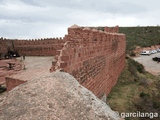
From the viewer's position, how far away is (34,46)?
19656 mm

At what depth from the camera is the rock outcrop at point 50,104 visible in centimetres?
239

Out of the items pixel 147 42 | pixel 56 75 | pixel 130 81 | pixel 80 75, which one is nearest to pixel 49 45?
pixel 130 81

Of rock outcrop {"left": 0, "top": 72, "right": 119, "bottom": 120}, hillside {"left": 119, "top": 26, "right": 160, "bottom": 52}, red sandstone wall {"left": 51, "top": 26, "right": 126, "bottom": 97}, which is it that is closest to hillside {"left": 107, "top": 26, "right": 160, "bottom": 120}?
red sandstone wall {"left": 51, "top": 26, "right": 126, "bottom": 97}

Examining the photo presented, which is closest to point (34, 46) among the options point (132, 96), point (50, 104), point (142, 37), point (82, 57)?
point (132, 96)

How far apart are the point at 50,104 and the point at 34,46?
17.6m

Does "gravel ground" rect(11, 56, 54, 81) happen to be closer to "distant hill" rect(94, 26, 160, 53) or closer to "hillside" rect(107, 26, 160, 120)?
"hillside" rect(107, 26, 160, 120)

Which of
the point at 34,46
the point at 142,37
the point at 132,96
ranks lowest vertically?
the point at 132,96

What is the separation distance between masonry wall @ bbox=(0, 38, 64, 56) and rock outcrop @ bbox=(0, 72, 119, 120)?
1469cm

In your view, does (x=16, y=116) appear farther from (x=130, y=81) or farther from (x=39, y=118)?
(x=130, y=81)

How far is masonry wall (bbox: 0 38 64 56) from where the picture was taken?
18.5 meters

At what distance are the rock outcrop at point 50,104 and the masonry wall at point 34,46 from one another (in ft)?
48.2

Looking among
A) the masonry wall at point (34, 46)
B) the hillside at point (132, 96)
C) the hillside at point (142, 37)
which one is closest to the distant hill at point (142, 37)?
the hillside at point (142, 37)

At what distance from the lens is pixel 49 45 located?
18750 millimetres

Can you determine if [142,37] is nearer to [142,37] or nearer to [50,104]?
[142,37]
